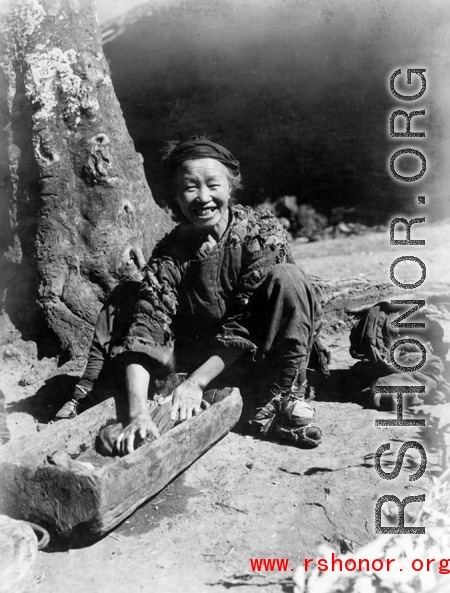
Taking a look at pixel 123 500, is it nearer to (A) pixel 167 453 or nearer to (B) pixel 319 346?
(A) pixel 167 453

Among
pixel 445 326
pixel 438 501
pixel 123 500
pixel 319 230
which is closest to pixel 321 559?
pixel 438 501

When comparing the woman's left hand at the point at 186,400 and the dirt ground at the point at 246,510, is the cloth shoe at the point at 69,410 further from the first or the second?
the woman's left hand at the point at 186,400

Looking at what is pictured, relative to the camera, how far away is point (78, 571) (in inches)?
93.3

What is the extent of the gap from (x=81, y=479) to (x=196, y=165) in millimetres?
1775

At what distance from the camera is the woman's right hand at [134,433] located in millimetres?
2881

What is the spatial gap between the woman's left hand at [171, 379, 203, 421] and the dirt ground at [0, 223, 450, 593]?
10.5 inches

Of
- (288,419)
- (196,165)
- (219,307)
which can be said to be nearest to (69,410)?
A: (219,307)

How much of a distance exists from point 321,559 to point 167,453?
30.7 inches

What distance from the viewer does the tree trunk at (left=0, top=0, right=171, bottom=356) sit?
14.0 ft

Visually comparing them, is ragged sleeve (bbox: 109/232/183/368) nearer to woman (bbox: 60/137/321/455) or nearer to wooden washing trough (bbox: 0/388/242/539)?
woman (bbox: 60/137/321/455)

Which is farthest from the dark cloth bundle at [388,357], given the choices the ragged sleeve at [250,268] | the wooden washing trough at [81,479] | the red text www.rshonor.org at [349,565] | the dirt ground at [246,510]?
the red text www.rshonor.org at [349,565]

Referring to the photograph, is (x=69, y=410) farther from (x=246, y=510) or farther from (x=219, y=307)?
(x=246, y=510)

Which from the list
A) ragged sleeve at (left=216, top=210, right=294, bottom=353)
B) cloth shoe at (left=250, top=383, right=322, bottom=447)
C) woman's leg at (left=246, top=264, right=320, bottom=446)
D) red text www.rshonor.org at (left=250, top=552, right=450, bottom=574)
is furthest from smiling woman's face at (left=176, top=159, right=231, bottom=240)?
red text www.rshonor.org at (left=250, top=552, right=450, bottom=574)

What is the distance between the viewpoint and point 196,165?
3.38 meters
